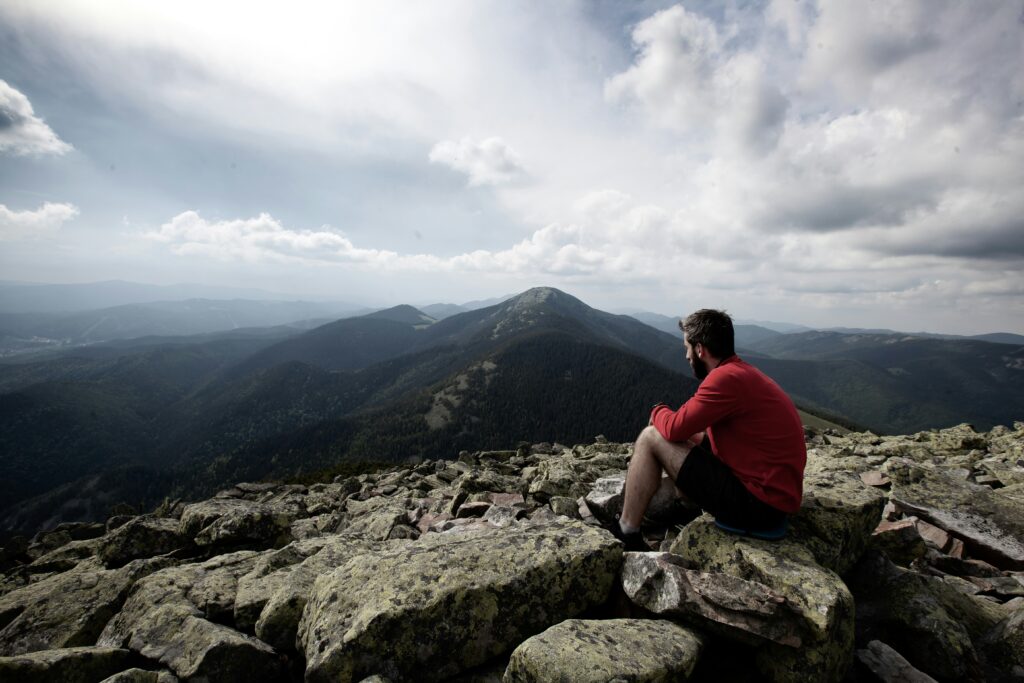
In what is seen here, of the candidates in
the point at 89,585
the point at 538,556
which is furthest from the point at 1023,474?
the point at 89,585

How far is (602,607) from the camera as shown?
6.56m

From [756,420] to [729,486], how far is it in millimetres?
1105

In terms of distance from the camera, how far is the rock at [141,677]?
209 inches

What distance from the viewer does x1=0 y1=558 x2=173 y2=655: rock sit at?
948 cm

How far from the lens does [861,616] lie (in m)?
6.36

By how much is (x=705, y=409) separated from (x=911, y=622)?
12.5 ft

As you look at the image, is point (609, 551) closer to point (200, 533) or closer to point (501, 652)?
point (501, 652)

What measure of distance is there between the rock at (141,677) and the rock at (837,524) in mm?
9324

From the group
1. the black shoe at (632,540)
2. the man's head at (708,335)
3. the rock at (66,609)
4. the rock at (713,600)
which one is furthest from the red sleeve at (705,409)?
the rock at (66,609)

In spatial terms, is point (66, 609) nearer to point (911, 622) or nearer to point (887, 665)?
point (887, 665)

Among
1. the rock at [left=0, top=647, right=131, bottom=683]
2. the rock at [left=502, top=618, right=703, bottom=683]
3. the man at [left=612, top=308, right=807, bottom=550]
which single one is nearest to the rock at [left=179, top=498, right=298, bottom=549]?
the rock at [left=0, top=647, right=131, bottom=683]

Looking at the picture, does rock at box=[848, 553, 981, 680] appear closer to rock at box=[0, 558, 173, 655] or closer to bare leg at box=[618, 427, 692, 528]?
bare leg at box=[618, 427, 692, 528]

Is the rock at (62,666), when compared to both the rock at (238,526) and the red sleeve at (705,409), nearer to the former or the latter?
the rock at (238,526)

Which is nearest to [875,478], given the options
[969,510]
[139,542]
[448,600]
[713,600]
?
[969,510]
